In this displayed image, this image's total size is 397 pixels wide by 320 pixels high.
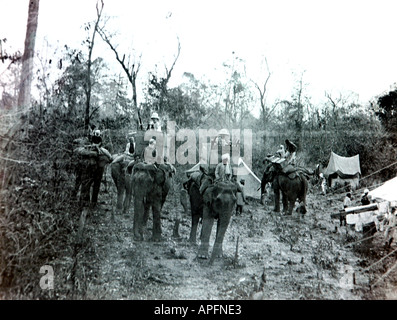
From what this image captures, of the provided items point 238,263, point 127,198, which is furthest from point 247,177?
point 127,198

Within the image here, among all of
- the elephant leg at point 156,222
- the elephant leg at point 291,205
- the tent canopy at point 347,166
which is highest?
the tent canopy at point 347,166

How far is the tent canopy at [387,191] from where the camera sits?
4.79 metres

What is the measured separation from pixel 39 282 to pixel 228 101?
3.49 metres

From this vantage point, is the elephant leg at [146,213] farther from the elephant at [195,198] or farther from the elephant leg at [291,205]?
the elephant leg at [291,205]

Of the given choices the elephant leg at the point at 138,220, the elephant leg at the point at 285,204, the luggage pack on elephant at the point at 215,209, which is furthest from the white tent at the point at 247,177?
the elephant leg at the point at 138,220

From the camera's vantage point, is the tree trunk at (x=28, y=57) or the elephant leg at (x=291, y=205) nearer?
the tree trunk at (x=28, y=57)

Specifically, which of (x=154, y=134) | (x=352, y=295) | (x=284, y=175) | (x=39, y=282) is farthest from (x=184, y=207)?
(x=352, y=295)

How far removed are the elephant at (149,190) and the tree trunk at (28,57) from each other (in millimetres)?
1768

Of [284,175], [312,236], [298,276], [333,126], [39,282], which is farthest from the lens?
[284,175]

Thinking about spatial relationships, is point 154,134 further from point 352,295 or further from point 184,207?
point 352,295

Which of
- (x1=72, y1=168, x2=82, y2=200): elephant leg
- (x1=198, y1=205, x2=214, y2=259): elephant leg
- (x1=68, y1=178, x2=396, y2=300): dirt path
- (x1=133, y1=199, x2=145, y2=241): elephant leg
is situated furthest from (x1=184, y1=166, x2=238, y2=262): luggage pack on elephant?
(x1=72, y1=168, x2=82, y2=200): elephant leg

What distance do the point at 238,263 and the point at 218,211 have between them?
73 cm

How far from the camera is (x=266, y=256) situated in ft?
15.4

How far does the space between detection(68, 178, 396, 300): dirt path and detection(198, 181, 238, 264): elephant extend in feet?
0.43
